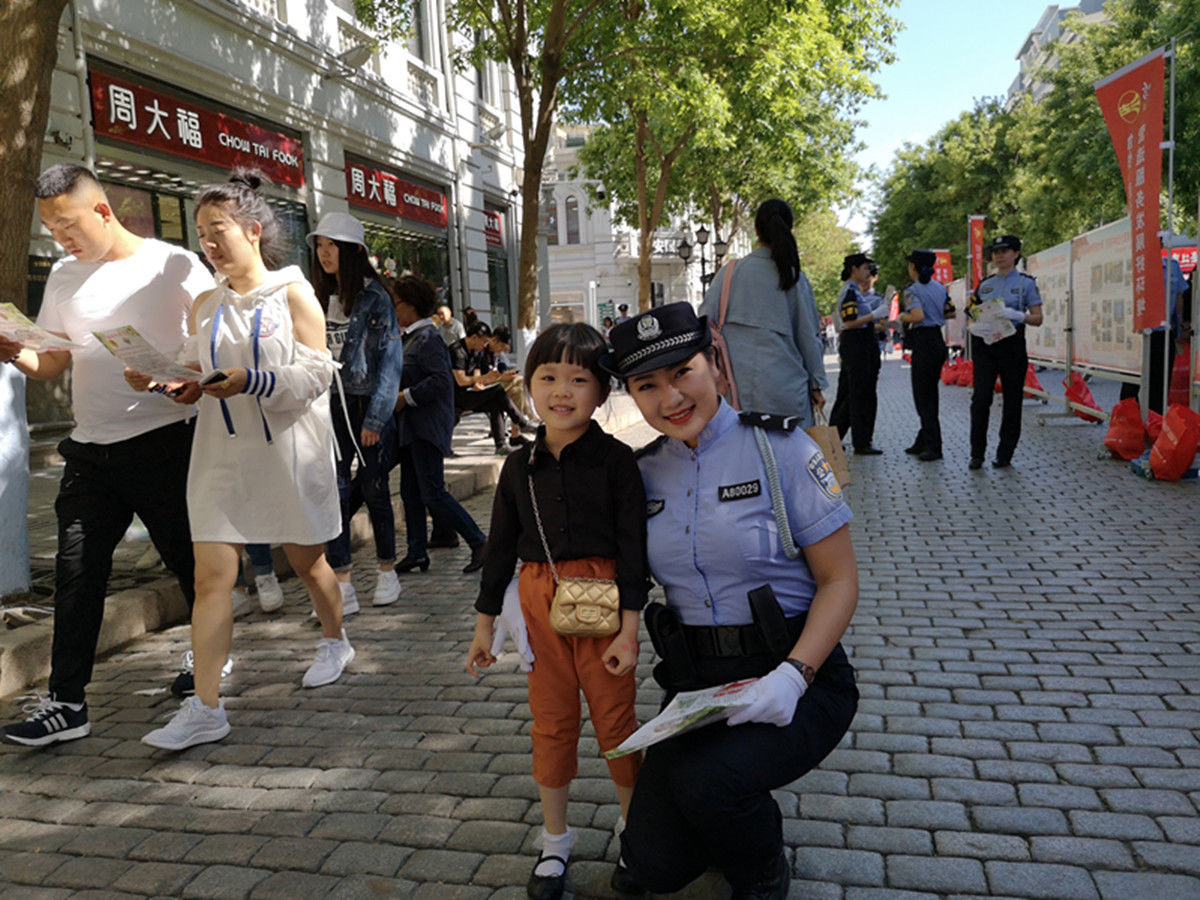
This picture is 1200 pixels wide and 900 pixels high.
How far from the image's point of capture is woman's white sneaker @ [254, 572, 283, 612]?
219 inches

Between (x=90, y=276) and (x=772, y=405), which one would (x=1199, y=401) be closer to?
(x=772, y=405)

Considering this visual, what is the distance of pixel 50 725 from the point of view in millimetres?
3680

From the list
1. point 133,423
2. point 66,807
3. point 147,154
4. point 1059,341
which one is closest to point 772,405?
point 133,423

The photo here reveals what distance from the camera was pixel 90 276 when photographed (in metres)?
3.75

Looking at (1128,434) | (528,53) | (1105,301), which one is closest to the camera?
(1128,434)

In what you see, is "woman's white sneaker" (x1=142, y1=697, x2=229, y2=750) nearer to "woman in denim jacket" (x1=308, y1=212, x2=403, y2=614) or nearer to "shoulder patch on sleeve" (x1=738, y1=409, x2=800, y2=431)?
"woman in denim jacket" (x1=308, y1=212, x2=403, y2=614)

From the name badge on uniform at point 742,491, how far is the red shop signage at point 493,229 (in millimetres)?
19943

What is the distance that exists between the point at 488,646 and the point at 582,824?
2.25 ft

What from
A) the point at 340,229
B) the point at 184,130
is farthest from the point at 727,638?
the point at 184,130

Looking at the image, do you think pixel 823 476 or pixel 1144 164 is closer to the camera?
pixel 823 476

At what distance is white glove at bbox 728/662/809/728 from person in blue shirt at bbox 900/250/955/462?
7988 millimetres

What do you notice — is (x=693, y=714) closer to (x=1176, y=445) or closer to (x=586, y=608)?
(x=586, y=608)

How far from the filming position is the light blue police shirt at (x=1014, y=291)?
906 cm

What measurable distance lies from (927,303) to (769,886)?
840 centimetres
